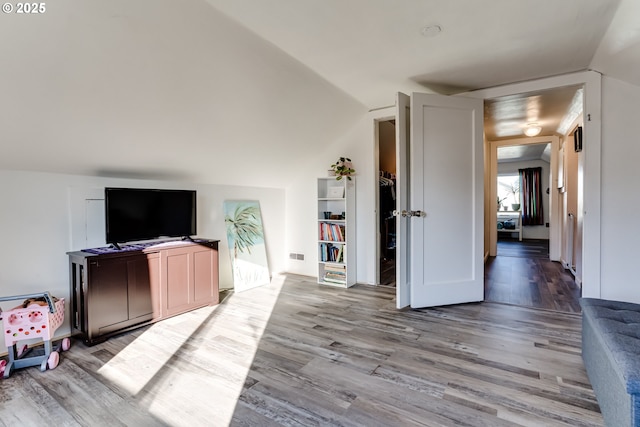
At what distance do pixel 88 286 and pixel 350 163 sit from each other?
3059mm

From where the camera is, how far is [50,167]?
2.52 m

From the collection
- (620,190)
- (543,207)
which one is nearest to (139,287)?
(620,190)

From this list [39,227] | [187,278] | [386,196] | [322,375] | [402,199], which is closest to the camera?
[322,375]

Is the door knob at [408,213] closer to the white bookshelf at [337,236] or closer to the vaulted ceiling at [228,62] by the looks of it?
the white bookshelf at [337,236]

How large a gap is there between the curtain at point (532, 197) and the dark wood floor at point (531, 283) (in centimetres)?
330

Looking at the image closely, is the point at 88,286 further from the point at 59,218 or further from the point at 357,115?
the point at 357,115

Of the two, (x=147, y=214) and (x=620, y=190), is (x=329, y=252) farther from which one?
(x=620, y=190)

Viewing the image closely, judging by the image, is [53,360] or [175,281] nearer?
[53,360]

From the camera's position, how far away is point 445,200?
3262 mm

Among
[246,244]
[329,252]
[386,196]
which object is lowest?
[329,252]

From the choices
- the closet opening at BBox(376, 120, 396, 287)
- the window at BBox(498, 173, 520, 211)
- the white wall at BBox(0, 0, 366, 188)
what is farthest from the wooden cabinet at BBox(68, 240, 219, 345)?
the window at BBox(498, 173, 520, 211)

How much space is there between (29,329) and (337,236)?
3014 mm

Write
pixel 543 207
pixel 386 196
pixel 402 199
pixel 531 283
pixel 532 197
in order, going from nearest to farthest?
pixel 402 199 < pixel 531 283 < pixel 386 196 < pixel 543 207 < pixel 532 197

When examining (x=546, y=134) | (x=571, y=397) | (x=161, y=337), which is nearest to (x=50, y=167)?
(x=161, y=337)
